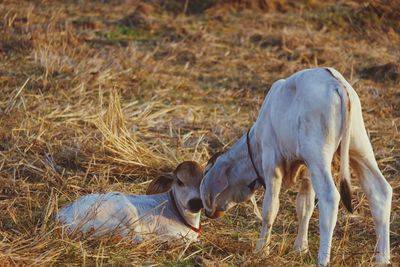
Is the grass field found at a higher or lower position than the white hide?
lower

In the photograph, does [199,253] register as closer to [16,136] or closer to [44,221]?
[44,221]

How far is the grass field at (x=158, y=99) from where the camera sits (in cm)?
679

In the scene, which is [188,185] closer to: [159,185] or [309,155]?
[159,185]

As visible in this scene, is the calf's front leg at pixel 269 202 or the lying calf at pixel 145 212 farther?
the lying calf at pixel 145 212

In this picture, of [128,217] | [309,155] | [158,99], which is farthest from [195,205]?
[158,99]

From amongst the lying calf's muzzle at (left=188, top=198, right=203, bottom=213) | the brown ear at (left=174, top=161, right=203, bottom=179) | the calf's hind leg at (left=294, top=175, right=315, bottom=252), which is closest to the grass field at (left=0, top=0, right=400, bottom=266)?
the calf's hind leg at (left=294, top=175, right=315, bottom=252)

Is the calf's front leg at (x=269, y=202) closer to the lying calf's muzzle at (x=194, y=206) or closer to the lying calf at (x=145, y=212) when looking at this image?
the lying calf at (x=145, y=212)

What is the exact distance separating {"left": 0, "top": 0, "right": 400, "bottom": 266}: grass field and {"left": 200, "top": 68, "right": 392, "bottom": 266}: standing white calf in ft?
0.93

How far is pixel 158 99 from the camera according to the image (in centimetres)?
1116

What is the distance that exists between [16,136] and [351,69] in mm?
5019

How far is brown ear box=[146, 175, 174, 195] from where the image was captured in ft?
25.5

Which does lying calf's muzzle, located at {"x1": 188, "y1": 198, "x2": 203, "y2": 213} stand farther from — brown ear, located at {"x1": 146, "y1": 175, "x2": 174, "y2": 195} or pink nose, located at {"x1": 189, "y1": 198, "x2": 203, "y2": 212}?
brown ear, located at {"x1": 146, "y1": 175, "x2": 174, "y2": 195}

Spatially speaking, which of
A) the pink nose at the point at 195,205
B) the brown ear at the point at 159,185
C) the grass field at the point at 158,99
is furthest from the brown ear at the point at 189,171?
the grass field at the point at 158,99

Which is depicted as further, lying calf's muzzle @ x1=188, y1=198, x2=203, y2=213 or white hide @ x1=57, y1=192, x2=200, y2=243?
lying calf's muzzle @ x1=188, y1=198, x2=203, y2=213
